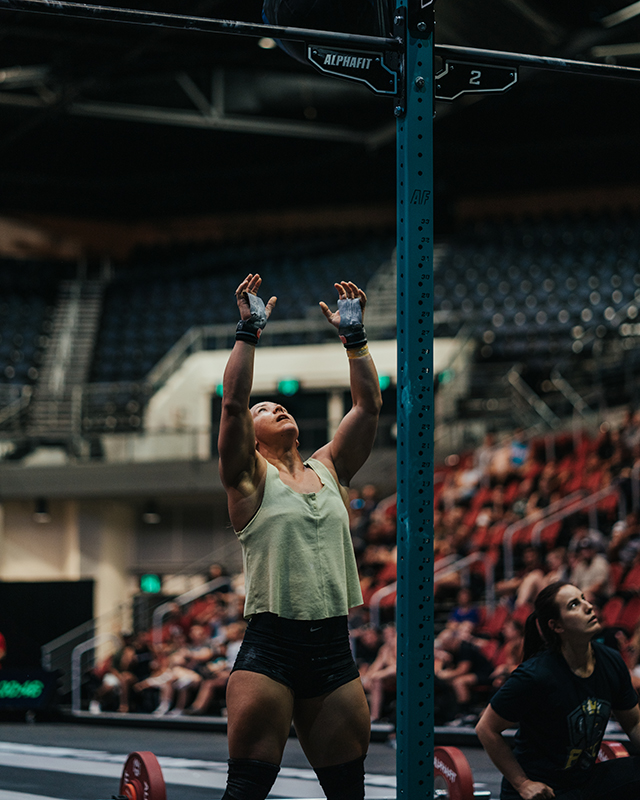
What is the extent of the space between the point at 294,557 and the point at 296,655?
34 cm

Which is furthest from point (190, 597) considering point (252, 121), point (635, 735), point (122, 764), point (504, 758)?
point (504, 758)

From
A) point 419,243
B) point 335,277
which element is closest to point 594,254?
point 335,277

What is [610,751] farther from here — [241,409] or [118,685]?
[118,685]

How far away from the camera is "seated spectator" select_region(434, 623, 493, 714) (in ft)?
34.0

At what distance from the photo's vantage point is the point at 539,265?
22172mm

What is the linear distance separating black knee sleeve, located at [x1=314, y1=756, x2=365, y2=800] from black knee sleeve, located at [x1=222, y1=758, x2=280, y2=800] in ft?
0.68

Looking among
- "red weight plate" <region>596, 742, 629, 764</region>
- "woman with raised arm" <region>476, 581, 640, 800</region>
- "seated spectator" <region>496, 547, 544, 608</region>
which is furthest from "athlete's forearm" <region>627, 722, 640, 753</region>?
"seated spectator" <region>496, 547, 544, 608</region>

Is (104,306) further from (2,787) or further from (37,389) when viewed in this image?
(2,787)

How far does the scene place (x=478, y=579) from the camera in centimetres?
1346

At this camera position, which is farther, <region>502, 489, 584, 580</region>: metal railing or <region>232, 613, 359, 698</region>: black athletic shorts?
<region>502, 489, 584, 580</region>: metal railing

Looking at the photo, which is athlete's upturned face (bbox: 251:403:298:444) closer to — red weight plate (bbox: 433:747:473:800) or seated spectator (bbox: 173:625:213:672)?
red weight plate (bbox: 433:747:473:800)

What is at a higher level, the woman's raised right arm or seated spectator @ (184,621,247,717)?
the woman's raised right arm

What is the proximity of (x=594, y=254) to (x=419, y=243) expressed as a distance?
62.3ft

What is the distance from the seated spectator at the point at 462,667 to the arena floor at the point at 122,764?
3.47ft
